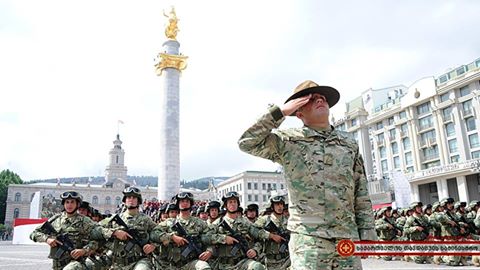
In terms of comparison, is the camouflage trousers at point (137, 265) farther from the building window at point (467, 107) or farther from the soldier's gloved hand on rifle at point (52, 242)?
the building window at point (467, 107)

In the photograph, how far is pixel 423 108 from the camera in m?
44.1

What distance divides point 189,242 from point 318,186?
4211 mm

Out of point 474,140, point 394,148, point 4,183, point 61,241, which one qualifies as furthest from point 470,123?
point 4,183

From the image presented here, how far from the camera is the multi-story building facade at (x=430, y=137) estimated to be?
37.1 metres

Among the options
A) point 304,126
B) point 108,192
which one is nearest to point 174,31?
point 304,126

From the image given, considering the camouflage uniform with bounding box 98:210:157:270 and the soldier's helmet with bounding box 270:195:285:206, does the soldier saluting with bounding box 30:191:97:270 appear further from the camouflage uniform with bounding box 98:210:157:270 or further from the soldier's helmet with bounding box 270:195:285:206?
the soldier's helmet with bounding box 270:195:285:206

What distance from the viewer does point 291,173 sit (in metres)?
3.10

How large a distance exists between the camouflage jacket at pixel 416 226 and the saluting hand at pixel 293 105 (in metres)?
11.1

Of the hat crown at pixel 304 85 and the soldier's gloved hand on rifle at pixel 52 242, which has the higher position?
the hat crown at pixel 304 85

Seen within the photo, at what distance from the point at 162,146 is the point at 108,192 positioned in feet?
229

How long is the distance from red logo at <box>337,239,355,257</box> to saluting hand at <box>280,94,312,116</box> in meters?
1.02

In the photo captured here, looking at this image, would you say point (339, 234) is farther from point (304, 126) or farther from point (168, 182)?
point (168, 182)

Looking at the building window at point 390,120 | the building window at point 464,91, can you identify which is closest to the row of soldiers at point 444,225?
the building window at point 464,91

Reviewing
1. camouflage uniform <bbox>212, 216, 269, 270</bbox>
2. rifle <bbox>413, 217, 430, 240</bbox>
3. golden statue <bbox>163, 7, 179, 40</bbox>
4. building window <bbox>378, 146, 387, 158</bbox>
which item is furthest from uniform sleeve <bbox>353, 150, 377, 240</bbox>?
building window <bbox>378, 146, 387, 158</bbox>
